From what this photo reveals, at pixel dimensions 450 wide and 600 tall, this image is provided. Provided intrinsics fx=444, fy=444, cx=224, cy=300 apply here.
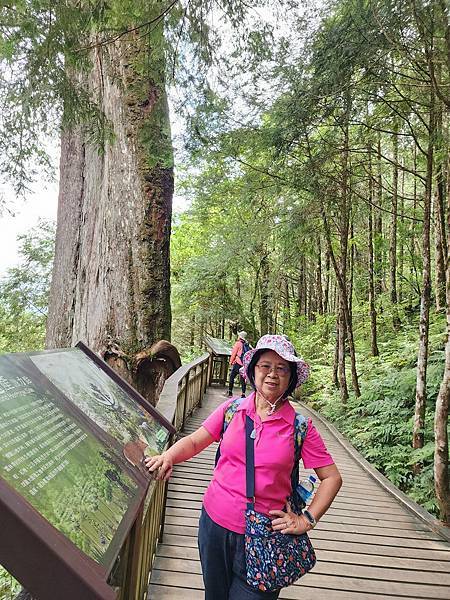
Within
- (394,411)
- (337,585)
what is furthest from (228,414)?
(394,411)

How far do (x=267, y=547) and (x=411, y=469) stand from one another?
572 cm

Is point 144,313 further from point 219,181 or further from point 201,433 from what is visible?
point 219,181

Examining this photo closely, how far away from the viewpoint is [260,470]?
1.75 meters

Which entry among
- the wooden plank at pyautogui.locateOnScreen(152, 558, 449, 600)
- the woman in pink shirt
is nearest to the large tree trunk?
the wooden plank at pyautogui.locateOnScreen(152, 558, 449, 600)

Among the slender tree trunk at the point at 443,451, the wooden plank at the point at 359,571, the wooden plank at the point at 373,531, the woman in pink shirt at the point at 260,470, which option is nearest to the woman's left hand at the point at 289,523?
the woman in pink shirt at the point at 260,470

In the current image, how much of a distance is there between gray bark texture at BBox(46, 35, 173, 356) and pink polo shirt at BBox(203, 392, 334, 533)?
8.08 feet

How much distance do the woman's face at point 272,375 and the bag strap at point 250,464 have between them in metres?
0.15

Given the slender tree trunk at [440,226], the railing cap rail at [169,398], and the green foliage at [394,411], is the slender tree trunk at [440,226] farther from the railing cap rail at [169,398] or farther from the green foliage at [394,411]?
the railing cap rail at [169,398]

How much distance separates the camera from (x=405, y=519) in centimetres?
461

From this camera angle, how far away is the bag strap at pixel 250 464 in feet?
5.67

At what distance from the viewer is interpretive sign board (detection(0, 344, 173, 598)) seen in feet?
2.85

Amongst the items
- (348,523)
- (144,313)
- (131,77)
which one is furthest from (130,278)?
(348,523)

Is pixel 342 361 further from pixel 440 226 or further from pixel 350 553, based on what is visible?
pixel 350 553

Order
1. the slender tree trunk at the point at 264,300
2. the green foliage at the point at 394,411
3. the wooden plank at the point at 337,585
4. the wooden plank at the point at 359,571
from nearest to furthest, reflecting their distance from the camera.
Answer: the wooden plank at the point at 337,585 < the wooden plank at the point at 359,571 < the green foliage at the point at 394,411 < the slender tree trunk at the point at 264,300
